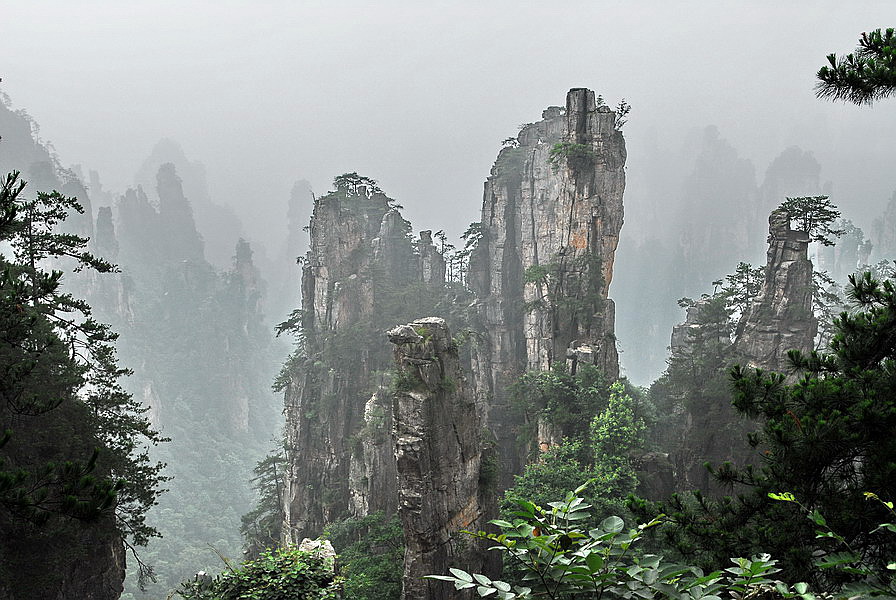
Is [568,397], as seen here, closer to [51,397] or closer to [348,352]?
[348,352]

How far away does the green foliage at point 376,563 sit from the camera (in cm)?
1202

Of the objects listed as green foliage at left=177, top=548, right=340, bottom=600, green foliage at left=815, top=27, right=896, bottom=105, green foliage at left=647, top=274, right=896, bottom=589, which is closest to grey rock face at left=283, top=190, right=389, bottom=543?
green foliage at left=177, top=548, right=340, bottom=600

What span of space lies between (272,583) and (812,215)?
19.6 meters

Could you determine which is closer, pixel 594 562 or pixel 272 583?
pixel 594 562

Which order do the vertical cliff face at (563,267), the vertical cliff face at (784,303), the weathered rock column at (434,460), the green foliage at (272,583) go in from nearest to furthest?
1. the green foliage at (272,583)
2. the weathered rock column at (434,460)
3. the vertical cliff face at (784,303)
4. the vertical cliff face at (563,267)

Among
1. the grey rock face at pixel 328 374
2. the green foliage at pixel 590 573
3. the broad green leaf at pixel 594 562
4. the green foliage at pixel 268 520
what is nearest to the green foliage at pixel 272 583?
the green foliage at pixel 590 573

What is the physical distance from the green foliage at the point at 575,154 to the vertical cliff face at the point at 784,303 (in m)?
7.19

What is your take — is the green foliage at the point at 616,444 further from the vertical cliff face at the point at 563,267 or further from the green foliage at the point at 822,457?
the green foliage at the point at 822,457

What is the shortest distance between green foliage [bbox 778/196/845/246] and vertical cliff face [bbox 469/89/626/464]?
6.48 metres

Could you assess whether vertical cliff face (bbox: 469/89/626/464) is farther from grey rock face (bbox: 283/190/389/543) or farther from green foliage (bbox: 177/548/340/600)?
green foliage (bbox: 177/548/340/600)

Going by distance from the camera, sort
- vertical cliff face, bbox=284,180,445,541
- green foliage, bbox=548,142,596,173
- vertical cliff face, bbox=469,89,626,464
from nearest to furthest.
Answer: green foliage, bbox=548,142,596,173, vertical cliff face, bbox=469,89,626,464, vertical cliff face, bbox=284,180,445,541

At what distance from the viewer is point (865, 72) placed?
13.6ft

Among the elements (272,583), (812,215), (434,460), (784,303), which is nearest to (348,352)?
(434,460)

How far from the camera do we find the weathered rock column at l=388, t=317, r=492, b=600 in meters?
12.0
